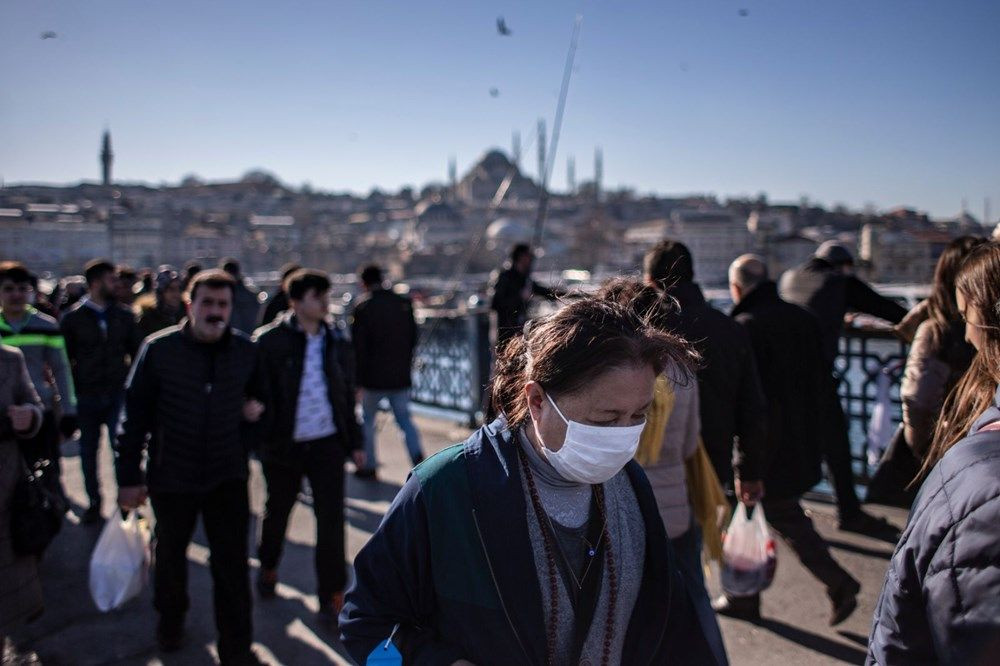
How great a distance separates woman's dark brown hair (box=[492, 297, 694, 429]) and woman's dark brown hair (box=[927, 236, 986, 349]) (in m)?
1.55

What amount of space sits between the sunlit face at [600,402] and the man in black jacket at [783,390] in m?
2.03

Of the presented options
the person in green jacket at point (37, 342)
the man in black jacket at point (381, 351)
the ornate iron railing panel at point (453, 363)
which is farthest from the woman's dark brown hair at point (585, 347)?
the ornate iron railing panel at point (453, 363)

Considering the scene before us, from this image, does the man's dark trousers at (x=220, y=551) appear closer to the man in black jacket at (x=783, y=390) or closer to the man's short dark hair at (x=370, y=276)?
the man in black jacket at (x=783, y=390)

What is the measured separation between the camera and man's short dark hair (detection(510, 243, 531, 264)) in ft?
18.0

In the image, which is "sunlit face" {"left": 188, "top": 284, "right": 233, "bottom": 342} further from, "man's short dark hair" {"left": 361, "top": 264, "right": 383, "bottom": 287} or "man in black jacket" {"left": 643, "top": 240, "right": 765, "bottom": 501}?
"man's short dark hair" {"left": 361, "top": 264, "right": 383, "bottom": 287}

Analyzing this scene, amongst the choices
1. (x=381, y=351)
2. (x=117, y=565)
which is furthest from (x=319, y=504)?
(x=381, y=351)

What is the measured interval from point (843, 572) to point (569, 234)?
108571 millimetres

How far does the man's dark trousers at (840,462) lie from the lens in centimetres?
409

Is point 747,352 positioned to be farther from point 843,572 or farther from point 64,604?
point 64,604

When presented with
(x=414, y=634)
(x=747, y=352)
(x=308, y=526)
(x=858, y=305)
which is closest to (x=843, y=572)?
(x=747, y=352)

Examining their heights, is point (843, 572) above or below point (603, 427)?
below

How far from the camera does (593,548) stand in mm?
1371

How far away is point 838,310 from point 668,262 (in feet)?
6.68

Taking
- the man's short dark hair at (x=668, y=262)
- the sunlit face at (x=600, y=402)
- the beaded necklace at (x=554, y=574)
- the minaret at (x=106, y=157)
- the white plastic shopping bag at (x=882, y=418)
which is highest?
A: the minaret at (x=106, y=157)
